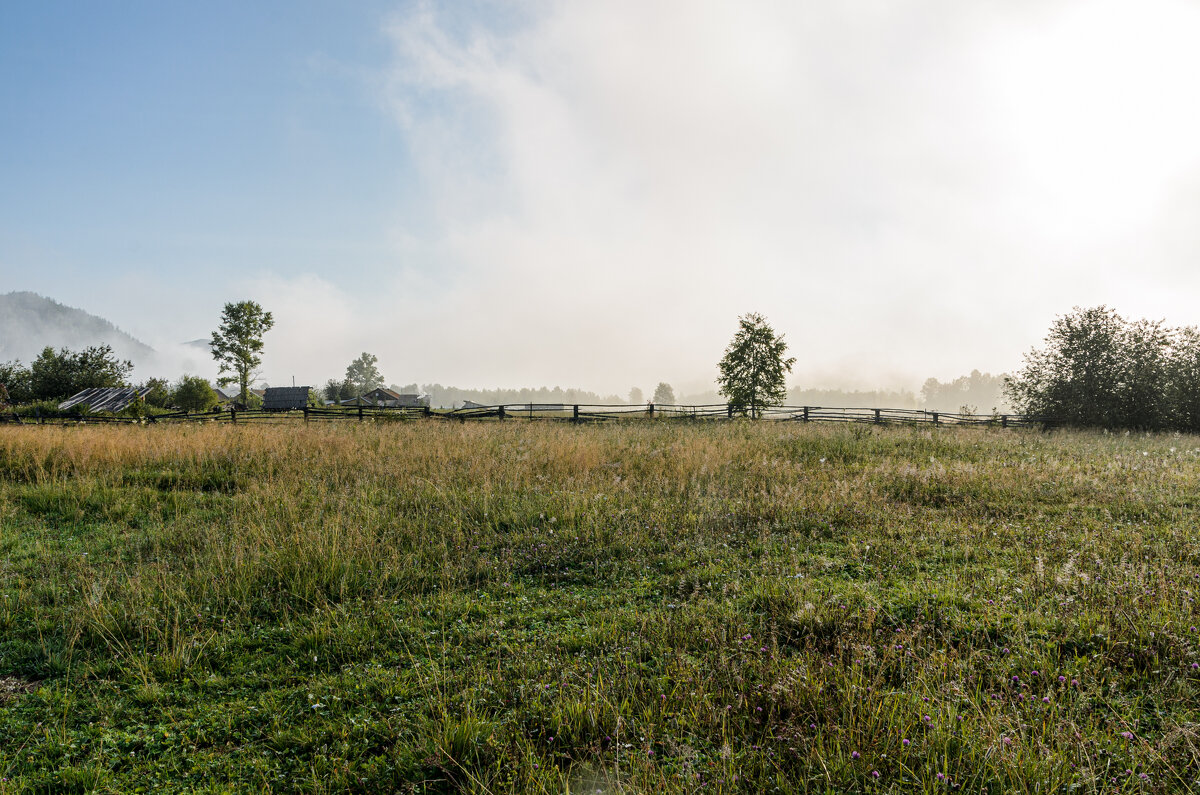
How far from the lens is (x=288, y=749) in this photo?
2873 mm

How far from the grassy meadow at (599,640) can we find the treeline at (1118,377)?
25.0 meters

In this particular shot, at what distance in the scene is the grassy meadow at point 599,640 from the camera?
2.61 m

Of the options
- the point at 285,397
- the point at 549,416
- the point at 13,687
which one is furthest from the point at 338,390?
the point at 13,687

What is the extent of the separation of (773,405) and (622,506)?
113ft

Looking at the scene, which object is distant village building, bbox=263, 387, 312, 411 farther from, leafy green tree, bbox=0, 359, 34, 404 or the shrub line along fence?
the shrub line along fence

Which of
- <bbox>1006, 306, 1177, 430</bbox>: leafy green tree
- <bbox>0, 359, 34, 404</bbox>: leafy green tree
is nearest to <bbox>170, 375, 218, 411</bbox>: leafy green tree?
<bbox>0, 359, 34, 404</bbox>: leafy green tree

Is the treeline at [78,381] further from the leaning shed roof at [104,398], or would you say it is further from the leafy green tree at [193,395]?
the leaning shed roof at [104,398]

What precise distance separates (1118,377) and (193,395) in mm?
77853

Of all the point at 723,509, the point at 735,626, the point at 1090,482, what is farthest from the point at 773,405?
the point at 735,626

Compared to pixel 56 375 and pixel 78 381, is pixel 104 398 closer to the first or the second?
pixel 78 381

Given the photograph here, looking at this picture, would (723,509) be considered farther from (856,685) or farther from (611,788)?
(611,788)

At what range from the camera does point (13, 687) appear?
3.43 meters

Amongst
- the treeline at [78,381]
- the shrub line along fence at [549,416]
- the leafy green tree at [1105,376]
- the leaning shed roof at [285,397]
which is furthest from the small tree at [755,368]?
the leaning shed roof at [285,397]

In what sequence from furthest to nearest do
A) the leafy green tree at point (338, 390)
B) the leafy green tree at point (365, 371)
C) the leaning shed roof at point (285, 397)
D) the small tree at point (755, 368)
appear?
the leafy green tree at point (365, 371) → the leafy green tree at point (338, 390) → the leaning shed roof at point (285, 397) → the small tree at point (755, 368)
